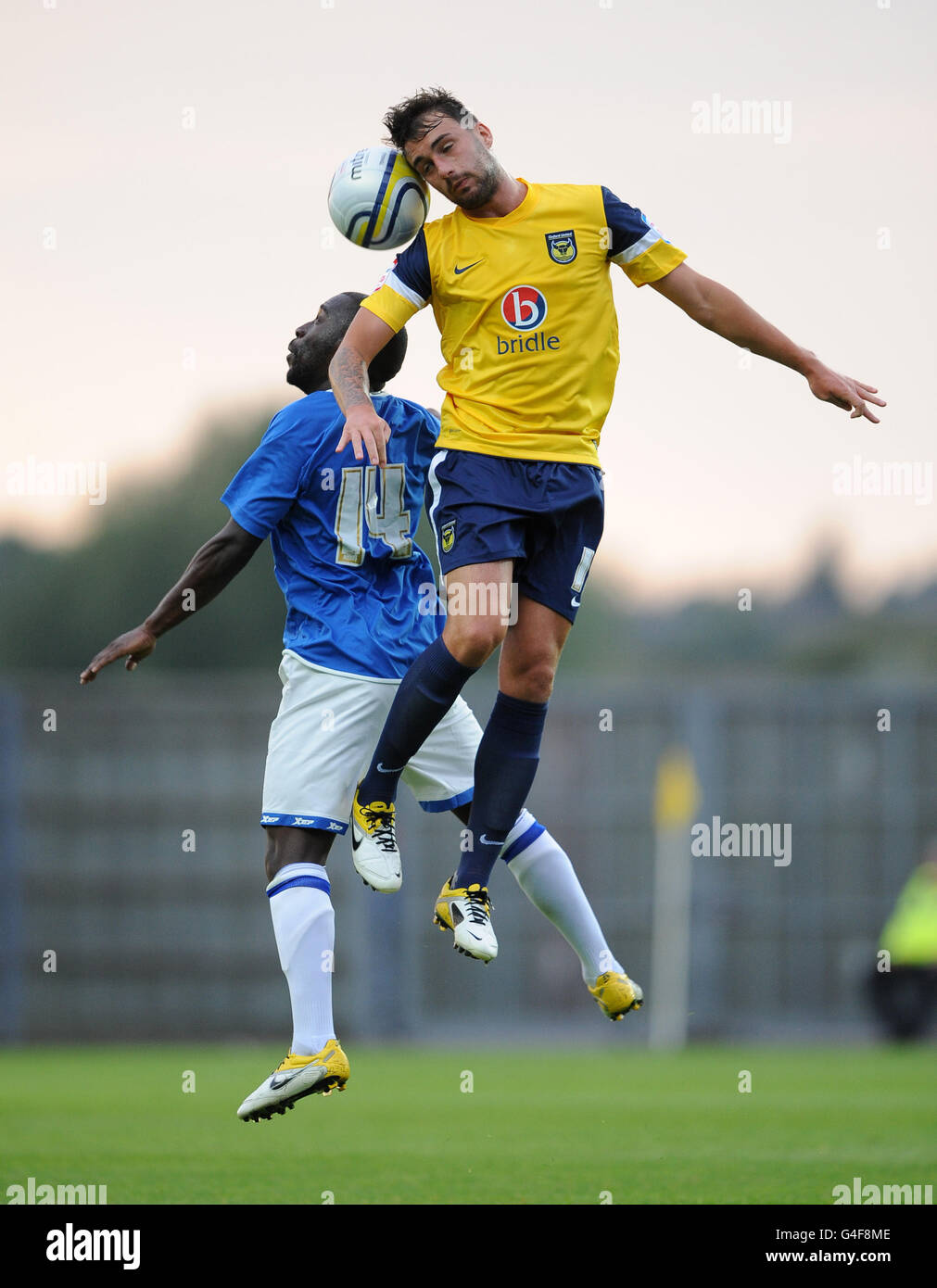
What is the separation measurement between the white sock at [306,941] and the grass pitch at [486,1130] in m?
0.72

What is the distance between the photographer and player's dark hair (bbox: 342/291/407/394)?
6.35 meters

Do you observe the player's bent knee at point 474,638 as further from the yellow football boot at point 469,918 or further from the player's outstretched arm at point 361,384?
the yellow football boot at point 469,918

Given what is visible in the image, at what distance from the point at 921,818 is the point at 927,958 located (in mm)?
2402

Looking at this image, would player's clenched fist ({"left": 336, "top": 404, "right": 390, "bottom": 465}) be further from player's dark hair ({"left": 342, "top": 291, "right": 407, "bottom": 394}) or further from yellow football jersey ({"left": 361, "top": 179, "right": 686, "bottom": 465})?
player's dark hair ({"left": 342, "top": 291, "right": 407, "bottom": 394})

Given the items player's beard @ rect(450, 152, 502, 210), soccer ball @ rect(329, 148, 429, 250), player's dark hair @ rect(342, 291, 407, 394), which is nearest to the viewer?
player's beard @ rect(450, 152, 502, 210)

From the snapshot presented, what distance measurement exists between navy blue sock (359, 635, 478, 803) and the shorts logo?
50.5 inches

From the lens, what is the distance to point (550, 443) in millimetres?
5910

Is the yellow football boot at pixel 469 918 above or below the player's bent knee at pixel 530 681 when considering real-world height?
below

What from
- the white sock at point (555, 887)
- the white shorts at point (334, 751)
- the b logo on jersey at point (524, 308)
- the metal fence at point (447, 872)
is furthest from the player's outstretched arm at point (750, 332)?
the metal fence at point (447, 872)

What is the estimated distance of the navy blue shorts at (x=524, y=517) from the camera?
19.1 feet

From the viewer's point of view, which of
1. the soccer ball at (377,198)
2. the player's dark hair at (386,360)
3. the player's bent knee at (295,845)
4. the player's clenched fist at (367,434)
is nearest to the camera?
the player's clenched fist at (367,434)

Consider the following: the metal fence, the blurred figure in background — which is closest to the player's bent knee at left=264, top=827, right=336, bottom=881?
the metal fence

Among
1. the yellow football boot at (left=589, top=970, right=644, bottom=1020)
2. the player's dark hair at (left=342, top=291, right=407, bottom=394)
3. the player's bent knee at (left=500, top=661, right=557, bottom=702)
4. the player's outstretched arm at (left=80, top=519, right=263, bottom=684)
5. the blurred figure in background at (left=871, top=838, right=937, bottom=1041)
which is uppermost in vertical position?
the player's dark hair at (left=342, top=291, right=407, bottom=394)
